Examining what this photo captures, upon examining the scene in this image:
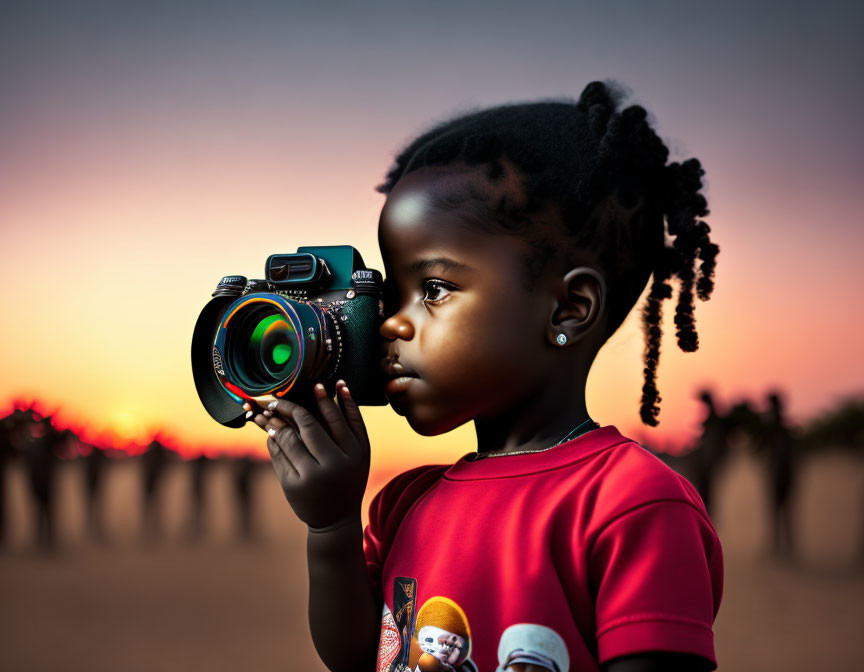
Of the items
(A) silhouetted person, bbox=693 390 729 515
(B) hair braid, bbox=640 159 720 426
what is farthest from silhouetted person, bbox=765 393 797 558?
(B) hair braid, bbox=640 159 720 426

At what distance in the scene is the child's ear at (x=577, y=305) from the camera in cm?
84

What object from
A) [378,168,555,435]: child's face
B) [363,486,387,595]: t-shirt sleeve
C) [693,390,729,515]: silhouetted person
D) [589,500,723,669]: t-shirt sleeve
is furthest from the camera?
[693,390,729,515]: silhouetted person

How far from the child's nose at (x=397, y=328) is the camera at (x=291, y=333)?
0.09ft

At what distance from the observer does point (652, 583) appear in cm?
69

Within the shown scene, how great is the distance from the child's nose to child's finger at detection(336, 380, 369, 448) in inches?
2.8

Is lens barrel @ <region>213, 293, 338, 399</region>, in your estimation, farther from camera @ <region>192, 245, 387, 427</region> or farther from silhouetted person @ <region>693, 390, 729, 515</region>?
silhouetted person @ <region>693, 390, 729, 515</region>

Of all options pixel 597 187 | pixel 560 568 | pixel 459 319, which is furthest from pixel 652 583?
pixel 597 187

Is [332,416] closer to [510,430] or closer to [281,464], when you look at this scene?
[281,464]

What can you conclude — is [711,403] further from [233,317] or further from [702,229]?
[233,317]

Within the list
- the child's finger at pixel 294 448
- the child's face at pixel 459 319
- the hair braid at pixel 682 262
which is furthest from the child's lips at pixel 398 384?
the hair braid at pixel 682 262

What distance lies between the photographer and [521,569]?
0.75 meters

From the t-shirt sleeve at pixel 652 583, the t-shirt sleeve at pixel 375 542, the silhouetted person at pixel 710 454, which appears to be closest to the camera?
the t-shirt sleeve at pixel 652 583

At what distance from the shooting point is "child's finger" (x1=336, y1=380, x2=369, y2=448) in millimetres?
867

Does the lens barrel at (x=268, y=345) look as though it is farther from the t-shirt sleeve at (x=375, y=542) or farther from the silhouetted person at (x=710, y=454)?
the silhouetted person at (x=710, y=454)
